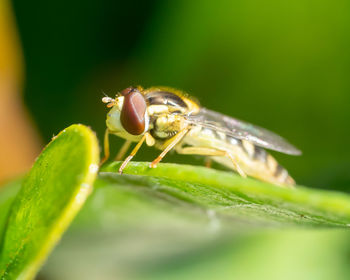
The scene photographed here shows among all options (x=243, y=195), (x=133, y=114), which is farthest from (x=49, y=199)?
(x=133, y=114)

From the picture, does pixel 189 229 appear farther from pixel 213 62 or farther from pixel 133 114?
pixel 213 62

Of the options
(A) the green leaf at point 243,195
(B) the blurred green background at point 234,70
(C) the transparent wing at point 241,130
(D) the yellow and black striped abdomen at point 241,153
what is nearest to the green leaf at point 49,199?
(A) the green leaf at point 243,195

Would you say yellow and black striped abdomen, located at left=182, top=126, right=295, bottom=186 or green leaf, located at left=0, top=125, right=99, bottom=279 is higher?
green leaf, located at left=0, top=125, right=99, bottom=279

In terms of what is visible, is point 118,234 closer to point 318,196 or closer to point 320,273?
point 320,273

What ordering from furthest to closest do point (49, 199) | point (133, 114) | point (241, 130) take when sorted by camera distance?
1. point (241, 130)
2. point (133, 114)
3. point (49, 199)

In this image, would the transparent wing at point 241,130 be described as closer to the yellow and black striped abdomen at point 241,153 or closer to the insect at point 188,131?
the insect at point 188,131

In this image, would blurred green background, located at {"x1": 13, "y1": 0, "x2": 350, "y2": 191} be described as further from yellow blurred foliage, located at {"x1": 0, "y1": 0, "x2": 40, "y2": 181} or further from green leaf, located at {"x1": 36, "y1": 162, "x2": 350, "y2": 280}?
green leaf, located at {"x1": 36, "y1": 162, "x2": 350, "y2": 280}

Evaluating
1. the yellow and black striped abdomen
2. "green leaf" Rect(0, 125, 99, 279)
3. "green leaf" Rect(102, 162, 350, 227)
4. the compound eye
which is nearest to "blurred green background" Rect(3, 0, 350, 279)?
the yellow and black striped abdomen

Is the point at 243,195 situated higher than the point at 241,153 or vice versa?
the point at 243,195
